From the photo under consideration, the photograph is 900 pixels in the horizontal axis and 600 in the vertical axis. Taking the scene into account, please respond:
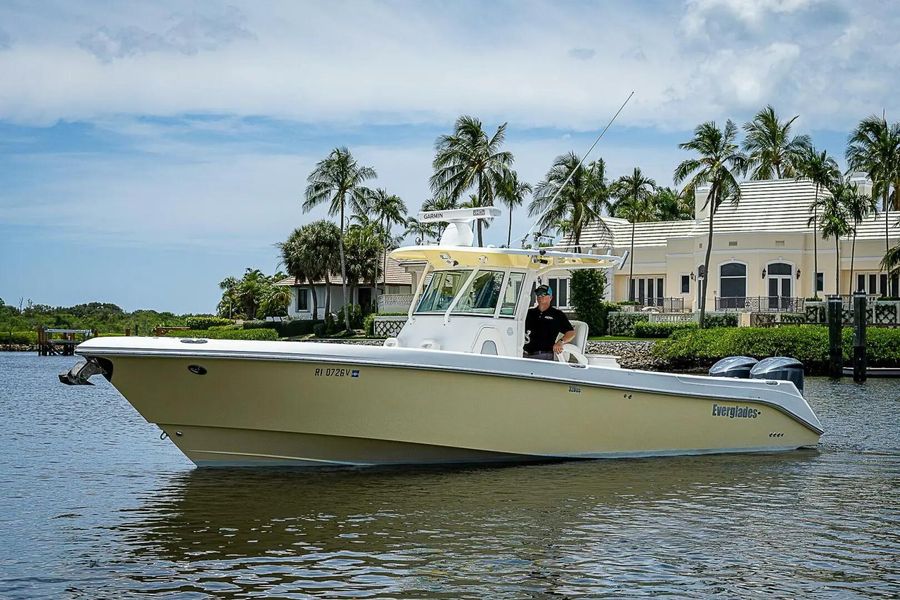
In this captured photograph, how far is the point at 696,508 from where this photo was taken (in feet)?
40.0

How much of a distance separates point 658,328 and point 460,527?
42.2 metres

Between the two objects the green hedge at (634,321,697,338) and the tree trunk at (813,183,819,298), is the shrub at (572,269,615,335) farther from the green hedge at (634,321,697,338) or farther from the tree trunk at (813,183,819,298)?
the tree trunk at (813,183,819,298)

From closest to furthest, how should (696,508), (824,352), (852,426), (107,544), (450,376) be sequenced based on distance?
(107,544) < (696,508) < (450,376) < (852,426) < (824,352)

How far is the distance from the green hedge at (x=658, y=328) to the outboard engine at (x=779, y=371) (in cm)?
3508

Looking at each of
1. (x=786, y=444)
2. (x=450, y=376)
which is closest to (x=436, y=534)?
(x=450, y=376)

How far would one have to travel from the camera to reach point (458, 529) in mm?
10969

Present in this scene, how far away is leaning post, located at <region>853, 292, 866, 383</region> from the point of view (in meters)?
35.5

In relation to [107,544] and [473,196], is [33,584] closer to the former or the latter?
[107,544]

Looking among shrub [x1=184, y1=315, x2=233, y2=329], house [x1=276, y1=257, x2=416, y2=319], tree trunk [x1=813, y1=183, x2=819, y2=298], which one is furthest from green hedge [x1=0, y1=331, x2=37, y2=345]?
tree trunk [x1=813, y1=183, x2=819, y2=298]

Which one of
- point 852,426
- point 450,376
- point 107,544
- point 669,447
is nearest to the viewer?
point 107,544

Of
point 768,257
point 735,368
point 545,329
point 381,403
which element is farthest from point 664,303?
point 381,403

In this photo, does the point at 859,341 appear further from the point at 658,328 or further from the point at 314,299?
the point at 314,299

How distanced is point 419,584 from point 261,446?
517 cm

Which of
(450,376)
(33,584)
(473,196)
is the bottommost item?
(33,584)
